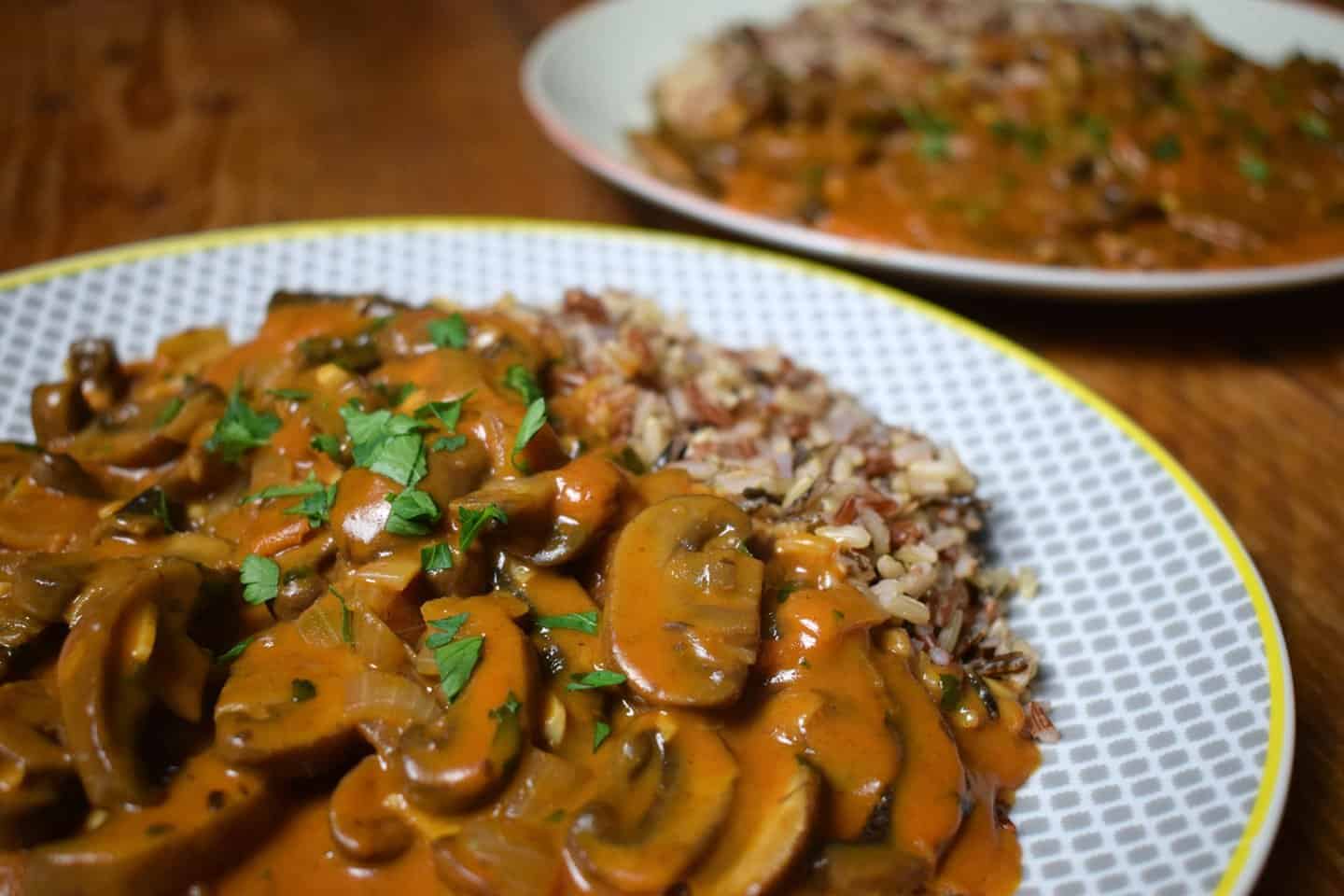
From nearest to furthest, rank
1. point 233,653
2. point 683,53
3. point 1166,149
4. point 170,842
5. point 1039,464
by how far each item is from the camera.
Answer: point 170,842 < point 233,653 < point 1039,464 < point 1166,149 < point 683,53

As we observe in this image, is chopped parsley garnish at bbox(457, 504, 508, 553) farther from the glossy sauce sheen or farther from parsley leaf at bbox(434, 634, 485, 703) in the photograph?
parsley leaf at bbox(434, 634, 485, 703)

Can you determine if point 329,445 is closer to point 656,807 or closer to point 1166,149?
point 656,807

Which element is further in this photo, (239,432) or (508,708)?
(239,432)

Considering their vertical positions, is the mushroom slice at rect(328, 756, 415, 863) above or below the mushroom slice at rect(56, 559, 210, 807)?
below

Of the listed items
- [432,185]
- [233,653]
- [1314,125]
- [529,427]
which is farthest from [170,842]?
[1314,125]

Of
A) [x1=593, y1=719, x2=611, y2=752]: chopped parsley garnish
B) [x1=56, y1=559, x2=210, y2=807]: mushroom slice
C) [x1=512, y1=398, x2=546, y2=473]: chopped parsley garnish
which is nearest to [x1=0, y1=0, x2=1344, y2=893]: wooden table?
[x1=593, y1=719, x2=611, y2=752]: chopped parsley garnish

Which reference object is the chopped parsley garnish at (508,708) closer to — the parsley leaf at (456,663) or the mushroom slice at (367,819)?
the parsley leaf at (456,663)

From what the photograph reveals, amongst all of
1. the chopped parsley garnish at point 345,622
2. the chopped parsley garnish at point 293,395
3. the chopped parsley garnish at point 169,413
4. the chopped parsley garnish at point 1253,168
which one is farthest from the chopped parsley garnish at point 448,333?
the chopped parsley garnish at point 1253,168

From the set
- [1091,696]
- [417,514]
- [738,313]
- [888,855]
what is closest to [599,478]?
[417,514]
